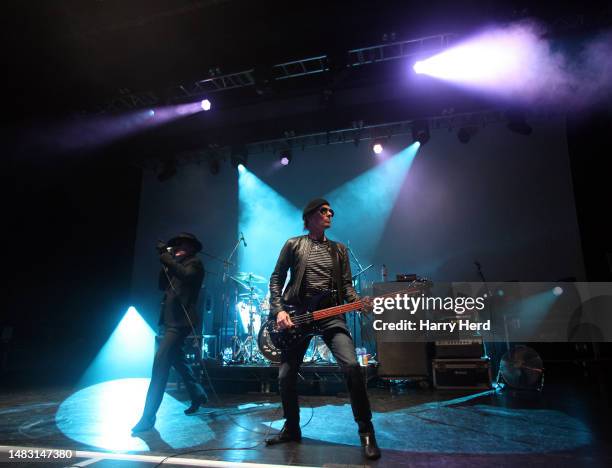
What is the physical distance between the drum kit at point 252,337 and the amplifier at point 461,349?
1.67 metres

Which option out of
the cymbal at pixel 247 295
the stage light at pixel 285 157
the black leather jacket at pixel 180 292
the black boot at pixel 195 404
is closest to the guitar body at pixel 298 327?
the black leather jacket at pixel 180 292

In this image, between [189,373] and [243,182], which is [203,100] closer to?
[243,182]

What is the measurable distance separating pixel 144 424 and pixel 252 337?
120 inches

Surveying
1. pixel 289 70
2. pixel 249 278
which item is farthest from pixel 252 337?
pixel 289 70

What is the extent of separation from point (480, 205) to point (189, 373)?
7.06 meters

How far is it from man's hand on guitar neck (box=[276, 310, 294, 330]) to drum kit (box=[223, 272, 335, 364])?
9.81ft

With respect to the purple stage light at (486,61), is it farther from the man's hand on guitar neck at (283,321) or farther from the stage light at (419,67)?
the man's hand on guitar neck at (283,321)

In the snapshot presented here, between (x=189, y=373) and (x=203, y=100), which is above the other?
(x=203, y=100)

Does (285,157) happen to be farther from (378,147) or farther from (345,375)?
(345,375)

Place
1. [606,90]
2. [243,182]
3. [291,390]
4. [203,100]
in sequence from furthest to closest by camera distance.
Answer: [243,182] → [203,100] → [606,90] → [291,390]

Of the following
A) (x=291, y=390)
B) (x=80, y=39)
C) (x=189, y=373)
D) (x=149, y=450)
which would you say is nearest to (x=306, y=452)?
(x=291, y=390)

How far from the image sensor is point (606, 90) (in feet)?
22.2

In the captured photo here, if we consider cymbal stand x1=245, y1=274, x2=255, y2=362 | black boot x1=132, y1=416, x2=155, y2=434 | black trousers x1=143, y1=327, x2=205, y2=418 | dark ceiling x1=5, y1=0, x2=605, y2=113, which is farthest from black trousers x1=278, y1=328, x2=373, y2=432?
dark ceiling x1=5, y1=0, x2=605, y2=113

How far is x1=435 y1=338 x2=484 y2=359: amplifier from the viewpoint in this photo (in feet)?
17.7
